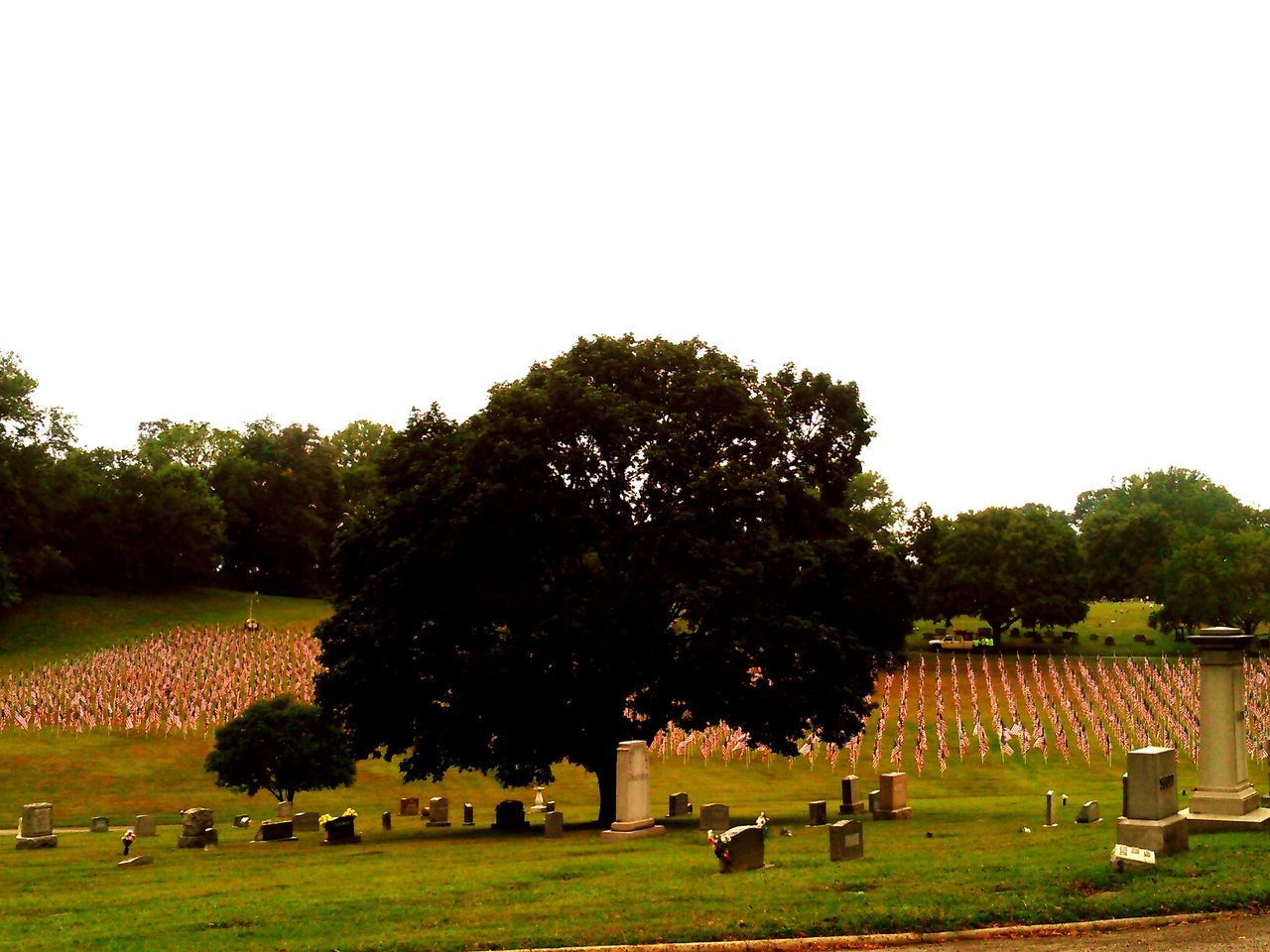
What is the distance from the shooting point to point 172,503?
97188 millimetres

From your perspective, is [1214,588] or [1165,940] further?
[1214,588]

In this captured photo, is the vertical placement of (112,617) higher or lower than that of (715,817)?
higher

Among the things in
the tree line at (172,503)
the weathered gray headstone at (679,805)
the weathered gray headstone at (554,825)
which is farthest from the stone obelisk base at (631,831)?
the tree line at (172,503)

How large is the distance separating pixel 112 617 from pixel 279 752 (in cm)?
5605

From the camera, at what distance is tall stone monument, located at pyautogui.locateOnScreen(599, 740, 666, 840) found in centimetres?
2438

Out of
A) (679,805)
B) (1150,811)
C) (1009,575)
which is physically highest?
(1009,575)

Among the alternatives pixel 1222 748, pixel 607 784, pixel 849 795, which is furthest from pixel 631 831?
pixel 1222 748

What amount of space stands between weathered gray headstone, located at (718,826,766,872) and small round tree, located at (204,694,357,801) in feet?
74.1

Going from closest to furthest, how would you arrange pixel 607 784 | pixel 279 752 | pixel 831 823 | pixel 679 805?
pixel 831 823 → pixel 607 784 → pixel 679 805 → pixel 279 752

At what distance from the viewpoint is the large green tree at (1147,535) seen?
113 m

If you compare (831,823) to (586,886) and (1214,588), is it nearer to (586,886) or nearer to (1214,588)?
(586,886)

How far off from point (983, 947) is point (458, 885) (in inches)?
307

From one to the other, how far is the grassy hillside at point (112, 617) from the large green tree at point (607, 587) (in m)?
50.2

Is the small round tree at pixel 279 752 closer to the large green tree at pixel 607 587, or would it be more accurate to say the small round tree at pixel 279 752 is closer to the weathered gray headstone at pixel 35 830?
the large green tree at pixel 607 587
